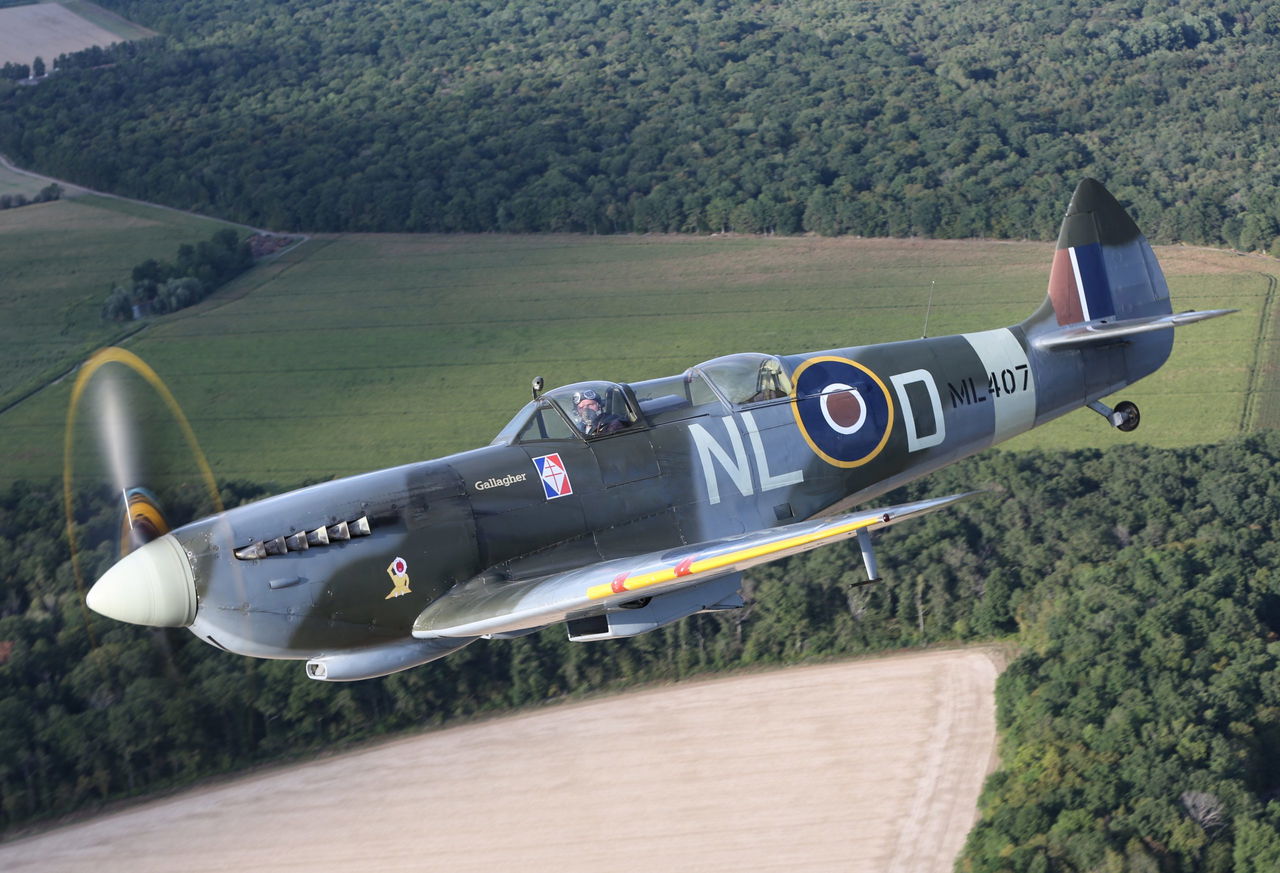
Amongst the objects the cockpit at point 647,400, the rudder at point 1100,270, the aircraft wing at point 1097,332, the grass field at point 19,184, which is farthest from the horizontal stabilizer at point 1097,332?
the grass field at point 19,184

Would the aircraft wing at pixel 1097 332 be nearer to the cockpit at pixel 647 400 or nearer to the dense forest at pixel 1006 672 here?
the cockpit at pixel 647 400

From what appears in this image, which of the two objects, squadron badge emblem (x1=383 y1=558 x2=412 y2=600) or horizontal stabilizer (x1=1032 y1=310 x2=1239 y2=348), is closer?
squadron badge emblem (x1=383 y1=558 x2=412 y2=600)

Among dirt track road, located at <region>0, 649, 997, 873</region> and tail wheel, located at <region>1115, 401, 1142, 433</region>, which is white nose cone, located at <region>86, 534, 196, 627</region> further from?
dirt track road, located at <region>0, 649, 997, 873</region>

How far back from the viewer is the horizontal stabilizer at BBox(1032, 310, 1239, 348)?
23.9 metres

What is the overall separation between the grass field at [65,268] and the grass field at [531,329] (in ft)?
9.75

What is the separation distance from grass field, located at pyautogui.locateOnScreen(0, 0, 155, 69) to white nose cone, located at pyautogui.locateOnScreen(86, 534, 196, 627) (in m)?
93.9

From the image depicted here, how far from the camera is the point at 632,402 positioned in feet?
65.5

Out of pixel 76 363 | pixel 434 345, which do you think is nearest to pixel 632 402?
pixel 434 345

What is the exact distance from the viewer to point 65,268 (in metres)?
72.1

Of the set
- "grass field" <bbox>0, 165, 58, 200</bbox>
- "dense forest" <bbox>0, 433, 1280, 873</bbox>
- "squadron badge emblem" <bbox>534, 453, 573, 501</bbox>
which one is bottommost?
"dense forest" <bbox>0, 433, 1280, 873</bbox>

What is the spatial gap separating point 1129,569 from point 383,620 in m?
29.8

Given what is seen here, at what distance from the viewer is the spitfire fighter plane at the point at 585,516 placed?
17.5m

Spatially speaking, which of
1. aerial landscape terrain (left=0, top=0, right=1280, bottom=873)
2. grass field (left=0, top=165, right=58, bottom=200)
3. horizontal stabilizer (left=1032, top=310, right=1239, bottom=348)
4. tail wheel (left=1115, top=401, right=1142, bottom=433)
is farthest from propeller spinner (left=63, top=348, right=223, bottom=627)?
grass field (left=0, top=165, right=58, bottom=200)

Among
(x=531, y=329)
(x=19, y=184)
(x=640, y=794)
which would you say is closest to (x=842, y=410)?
(x=640, y=794)
